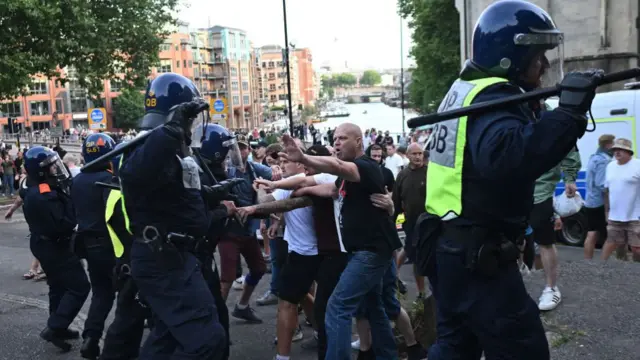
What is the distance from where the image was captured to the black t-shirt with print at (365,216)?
475cm

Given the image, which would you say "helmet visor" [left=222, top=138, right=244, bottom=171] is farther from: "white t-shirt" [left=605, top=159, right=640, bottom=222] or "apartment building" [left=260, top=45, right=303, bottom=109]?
"apartment building" [left=260, top=45, right=303, bottom=109]

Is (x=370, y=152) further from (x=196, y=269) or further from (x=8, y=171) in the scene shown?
(x=8, y=171)

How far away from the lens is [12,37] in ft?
63.3

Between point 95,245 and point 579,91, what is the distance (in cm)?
463

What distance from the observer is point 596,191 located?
8.87m

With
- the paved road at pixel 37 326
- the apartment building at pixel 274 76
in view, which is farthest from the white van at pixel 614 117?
the apartment building at pixel 274 76

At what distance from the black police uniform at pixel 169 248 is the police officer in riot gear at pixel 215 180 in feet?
0.86

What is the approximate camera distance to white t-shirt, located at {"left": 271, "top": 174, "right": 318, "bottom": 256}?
17.4 ft

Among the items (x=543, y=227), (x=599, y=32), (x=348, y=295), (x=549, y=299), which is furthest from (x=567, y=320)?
(x=599, y=32)

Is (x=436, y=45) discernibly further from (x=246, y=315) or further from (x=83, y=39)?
(x=246, y=315)

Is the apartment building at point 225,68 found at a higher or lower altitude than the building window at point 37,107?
higher

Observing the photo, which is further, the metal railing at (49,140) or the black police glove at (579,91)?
the metal railing at (49,140)

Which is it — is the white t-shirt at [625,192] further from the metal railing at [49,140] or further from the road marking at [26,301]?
the metal railing at [49,140]

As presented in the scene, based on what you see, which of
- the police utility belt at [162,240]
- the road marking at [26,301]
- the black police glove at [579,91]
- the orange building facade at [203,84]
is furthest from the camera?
the orange building facade at [203,84]
